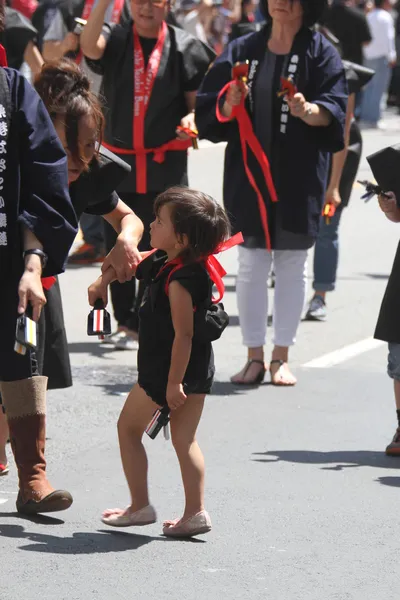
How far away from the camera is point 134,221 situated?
16.7 feet

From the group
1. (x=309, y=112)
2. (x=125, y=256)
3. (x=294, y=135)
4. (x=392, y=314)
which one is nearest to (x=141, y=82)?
(x=294, y=135)

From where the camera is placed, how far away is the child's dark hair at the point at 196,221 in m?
4.48

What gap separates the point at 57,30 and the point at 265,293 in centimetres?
327

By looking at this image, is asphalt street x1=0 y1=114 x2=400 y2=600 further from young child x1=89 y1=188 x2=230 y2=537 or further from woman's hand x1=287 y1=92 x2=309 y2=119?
woman's hand x1=287 y1=92 x2=309 y2=119

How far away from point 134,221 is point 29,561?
135 centimetres

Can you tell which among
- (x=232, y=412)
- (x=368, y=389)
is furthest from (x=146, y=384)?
(x=368, y=389)

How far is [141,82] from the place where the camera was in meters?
7.50

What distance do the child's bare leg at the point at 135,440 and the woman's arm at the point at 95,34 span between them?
3.12 m

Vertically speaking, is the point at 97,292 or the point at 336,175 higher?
the point at 97,292

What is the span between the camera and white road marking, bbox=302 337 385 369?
765 cm

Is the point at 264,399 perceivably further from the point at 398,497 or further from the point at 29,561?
the point at 29,561

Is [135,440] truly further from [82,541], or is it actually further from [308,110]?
[308,110]

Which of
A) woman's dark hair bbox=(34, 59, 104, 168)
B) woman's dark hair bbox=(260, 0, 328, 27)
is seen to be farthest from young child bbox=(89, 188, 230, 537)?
woman's dark hair bbox=(260, 0, 328, 27)

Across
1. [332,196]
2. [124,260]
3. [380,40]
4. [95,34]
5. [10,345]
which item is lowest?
[380,40]
